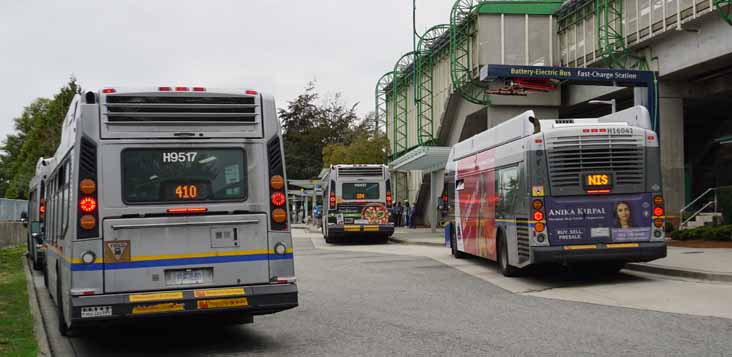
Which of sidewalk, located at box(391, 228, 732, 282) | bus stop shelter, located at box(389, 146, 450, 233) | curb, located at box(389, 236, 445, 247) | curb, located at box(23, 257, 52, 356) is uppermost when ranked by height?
bus stop shelter, located at box(389, 146, 450, 233)

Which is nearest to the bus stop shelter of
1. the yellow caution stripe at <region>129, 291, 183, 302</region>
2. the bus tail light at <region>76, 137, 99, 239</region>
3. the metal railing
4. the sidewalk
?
the metal railing

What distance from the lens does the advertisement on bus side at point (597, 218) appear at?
14203 mm

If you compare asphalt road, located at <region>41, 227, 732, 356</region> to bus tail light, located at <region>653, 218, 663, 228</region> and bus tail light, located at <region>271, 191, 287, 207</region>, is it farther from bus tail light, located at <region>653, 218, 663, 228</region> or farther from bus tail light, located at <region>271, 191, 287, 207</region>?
bus tail light, located at <region>653, 218, 663, 228</region>

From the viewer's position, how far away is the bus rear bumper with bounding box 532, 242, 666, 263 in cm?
1409

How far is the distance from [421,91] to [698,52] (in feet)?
83.2

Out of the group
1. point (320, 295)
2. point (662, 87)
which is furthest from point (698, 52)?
point (320, 295)

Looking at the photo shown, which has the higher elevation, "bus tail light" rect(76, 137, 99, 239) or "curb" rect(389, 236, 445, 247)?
"bus tail light" rect(76, 137, 99, 239)

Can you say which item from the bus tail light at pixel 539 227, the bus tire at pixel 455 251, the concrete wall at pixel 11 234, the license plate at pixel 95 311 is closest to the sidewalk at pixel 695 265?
the bus tail light at pixel 539 227

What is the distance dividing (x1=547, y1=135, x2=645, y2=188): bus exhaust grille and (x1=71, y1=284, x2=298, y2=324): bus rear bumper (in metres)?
6.73

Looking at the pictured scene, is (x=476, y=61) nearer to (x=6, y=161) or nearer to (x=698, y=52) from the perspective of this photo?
(x=698, y=52)

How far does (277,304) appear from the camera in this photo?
888 cm

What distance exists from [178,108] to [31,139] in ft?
286

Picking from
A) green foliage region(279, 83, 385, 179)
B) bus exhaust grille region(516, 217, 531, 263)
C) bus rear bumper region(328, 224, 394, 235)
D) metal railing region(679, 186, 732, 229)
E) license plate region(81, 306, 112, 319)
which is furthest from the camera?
green foliage region(279, 83, 385, 179)

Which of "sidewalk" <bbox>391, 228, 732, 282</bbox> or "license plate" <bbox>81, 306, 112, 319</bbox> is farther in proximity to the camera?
"sidewalk" <bbox>391, 228, 732, 282</bbox>
